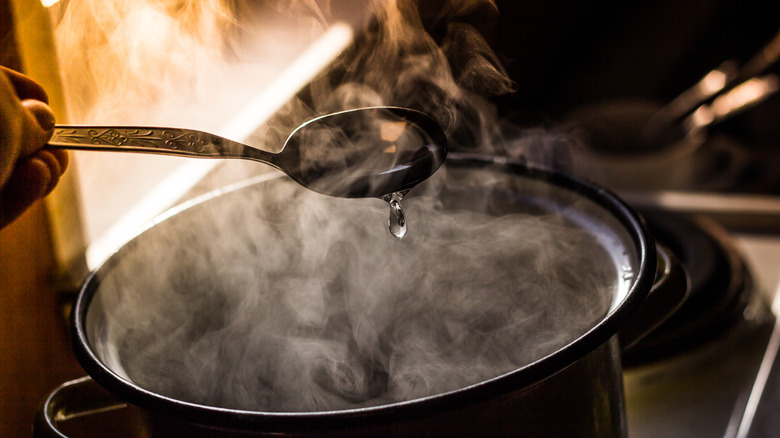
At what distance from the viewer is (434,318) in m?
0.71

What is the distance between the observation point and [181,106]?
3.06ft

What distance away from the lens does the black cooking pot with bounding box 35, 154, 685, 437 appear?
32 centimetres

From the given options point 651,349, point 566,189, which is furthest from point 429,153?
point 651,349

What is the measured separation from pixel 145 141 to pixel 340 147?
0.19 m

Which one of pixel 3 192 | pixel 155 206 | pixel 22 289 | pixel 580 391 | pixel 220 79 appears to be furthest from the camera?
pixel 220 79

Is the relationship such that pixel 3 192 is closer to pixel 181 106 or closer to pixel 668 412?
pixel 181 106

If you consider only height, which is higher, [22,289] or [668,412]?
[22,289]

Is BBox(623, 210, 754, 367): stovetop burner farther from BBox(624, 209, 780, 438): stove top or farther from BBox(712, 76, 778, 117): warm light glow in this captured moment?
BBox(712, 76, 778, 117): warm light glow

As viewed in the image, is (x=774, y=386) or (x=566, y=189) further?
(x=774, y=386)

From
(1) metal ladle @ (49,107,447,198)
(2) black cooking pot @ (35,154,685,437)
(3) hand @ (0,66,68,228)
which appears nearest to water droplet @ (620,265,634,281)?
(2) black cooking pot @ (35,154,685,437)

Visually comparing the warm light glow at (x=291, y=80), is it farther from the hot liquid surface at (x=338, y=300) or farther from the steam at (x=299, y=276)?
the hot liquid surface at (x=338, y=300)

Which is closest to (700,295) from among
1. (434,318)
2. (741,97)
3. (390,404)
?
(434,318)

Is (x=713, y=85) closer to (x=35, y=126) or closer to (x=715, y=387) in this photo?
(x=715, y=387)

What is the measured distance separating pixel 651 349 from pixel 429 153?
375 millimetres
